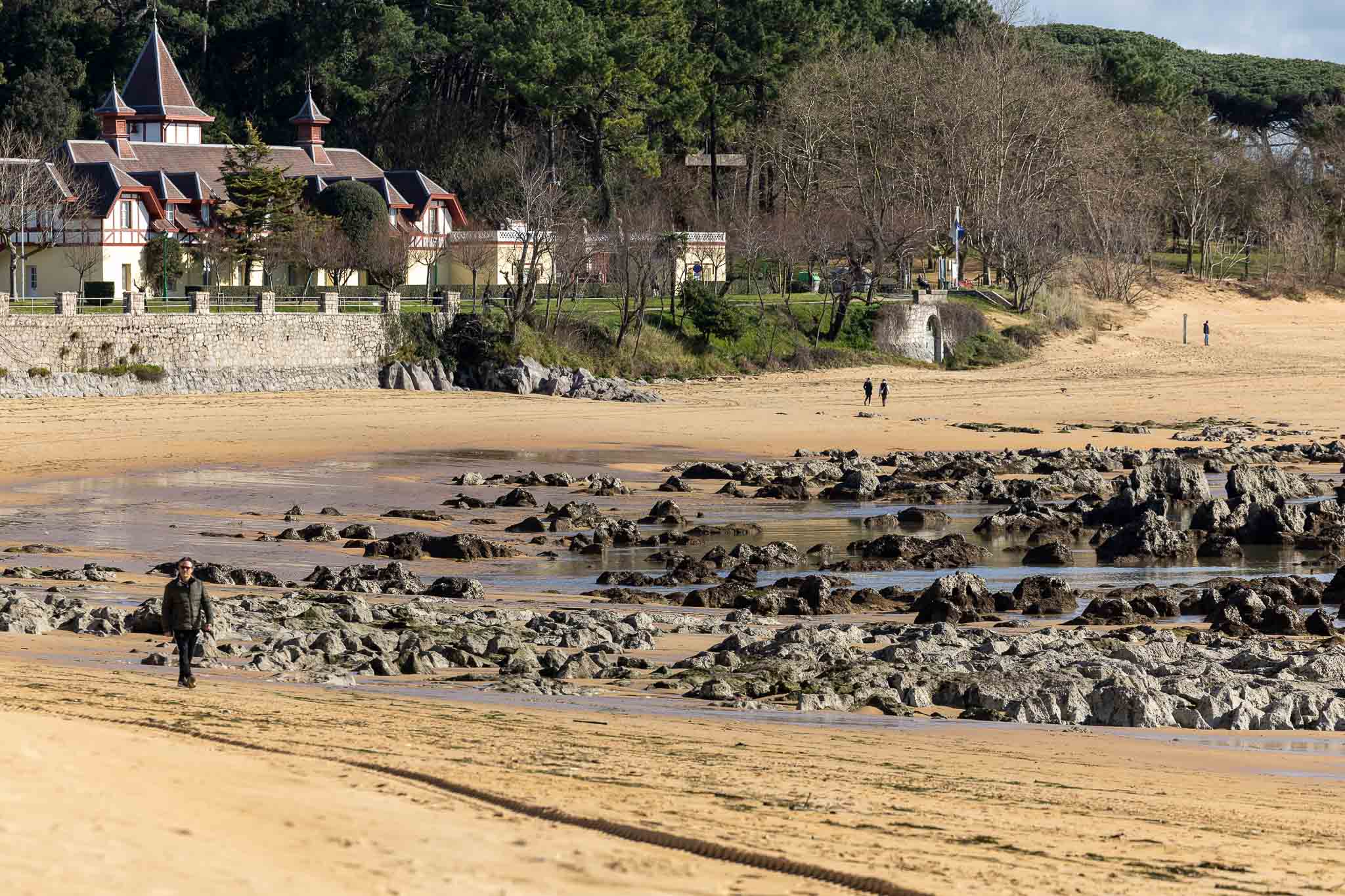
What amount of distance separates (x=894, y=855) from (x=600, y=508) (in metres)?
22.5

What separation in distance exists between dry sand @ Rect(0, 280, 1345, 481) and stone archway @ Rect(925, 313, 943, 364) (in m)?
1.82

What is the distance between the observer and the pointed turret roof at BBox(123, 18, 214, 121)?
72625 millimetres

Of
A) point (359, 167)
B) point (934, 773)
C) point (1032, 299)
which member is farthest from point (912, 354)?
point (934, 773)

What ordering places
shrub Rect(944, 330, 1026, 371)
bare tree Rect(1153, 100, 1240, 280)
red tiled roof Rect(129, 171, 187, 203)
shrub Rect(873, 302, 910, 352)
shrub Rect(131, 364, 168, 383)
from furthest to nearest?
bare tree Rect(1153, 100, 1240, 280), red tiled roof Rect(129, 171, 187, 203), shrub Rect(873, 302, 910, 352), shrub Rect(944, 330, 1026, 371), shrub Rect(131, 364, 168, 383)

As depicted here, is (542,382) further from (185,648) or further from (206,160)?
(185,648)

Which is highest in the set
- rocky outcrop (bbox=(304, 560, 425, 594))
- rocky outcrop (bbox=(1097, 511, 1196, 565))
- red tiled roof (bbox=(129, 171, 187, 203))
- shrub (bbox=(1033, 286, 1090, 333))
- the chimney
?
the chimney

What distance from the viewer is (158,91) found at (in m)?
72.7

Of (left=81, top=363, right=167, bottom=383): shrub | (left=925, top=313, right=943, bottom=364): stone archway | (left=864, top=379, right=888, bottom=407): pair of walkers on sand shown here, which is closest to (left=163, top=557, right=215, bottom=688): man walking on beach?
(left=81, top=363, right=167, bottom=383): shrub

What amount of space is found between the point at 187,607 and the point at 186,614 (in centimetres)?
6

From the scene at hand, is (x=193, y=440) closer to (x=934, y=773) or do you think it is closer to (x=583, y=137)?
(x=934, y=773)

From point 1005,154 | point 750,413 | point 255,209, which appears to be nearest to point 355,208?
point 255,209

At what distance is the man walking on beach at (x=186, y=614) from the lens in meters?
13.7

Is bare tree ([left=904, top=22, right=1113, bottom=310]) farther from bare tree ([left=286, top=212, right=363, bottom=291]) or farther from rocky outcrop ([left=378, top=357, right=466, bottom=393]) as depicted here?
rocky outcrop ([left=378, top=357, right=466, bottom=393])

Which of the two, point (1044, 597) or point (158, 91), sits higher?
point (158, 91)
